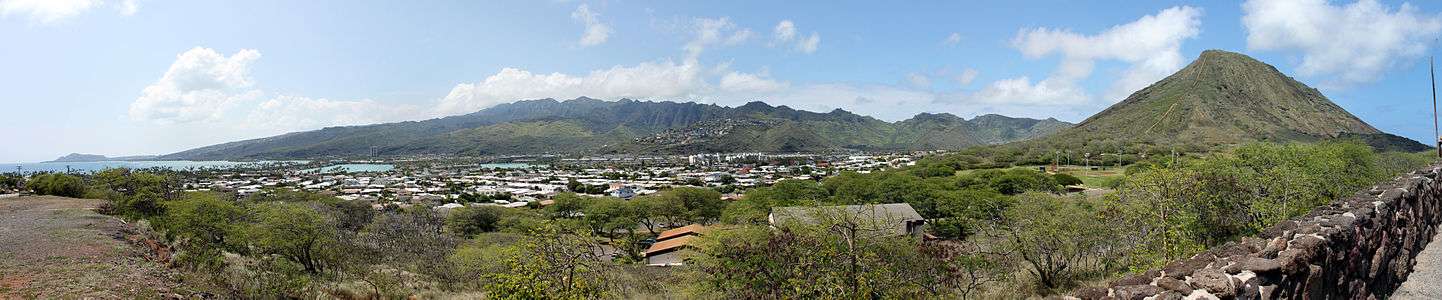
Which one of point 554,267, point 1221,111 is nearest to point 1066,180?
point 554,267

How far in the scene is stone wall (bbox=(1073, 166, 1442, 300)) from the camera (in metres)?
4.91

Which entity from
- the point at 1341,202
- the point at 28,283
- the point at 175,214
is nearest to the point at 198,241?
the point at 175,214

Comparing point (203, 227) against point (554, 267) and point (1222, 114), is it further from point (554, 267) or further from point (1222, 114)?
point (1222, 114)

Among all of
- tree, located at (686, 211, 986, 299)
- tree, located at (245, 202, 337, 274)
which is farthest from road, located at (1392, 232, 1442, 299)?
tree, located at (245, 202, 337, 274)

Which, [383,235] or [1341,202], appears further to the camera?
[383,235]

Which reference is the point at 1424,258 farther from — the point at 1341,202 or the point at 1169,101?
the point at 1169,101

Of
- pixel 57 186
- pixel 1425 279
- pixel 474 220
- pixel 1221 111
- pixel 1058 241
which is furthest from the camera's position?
pixel 1221 111

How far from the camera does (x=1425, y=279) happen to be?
8.29m

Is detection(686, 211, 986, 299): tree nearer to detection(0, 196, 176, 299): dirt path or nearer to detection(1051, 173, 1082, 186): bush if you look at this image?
detection(0, 196, 176, 299): dirt path

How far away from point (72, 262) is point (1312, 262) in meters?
23.8

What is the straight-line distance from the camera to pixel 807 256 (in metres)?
10.2

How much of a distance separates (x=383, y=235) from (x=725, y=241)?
22.3m

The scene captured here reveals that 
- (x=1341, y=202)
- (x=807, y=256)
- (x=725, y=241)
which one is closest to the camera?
(x=1341, y=202)

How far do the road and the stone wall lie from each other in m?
0.11
